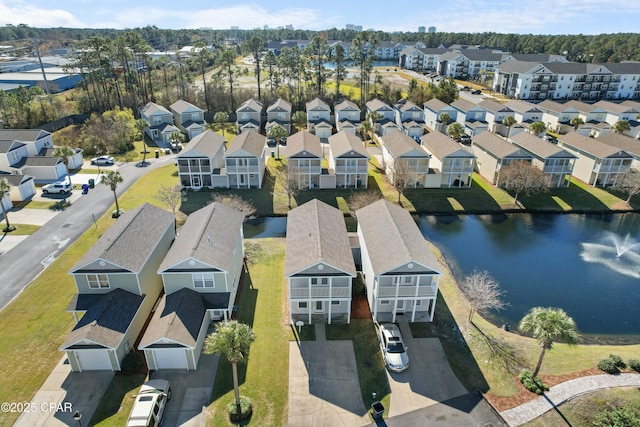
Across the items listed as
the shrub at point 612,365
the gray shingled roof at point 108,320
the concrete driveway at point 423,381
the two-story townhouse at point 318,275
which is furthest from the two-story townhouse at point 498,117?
the gray shingled roof at point 108,320

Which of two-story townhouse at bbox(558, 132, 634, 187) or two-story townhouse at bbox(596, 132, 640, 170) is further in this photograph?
two-story townhouse at bbox(596, 132, 640, 170)

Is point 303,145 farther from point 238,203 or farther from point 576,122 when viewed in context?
point 576,122

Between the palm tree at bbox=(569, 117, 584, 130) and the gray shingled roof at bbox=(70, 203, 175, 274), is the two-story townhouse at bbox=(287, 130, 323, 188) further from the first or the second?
the palm tree at bbox=(569, 117, 584, 130)

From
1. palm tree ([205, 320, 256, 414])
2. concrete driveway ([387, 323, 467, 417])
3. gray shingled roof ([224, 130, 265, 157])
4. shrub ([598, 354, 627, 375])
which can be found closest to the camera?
palm tree ([205, 320, 256, 414])

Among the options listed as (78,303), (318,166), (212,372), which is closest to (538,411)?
(212,372)

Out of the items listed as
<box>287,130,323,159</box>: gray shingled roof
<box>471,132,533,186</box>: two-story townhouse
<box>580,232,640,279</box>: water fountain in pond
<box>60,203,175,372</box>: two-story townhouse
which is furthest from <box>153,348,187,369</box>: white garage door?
<box>471,132,533,186</box>: two-story townhouse

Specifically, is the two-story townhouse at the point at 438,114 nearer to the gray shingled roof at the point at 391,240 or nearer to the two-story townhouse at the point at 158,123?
the gray shingled roof at the point at 391,240
